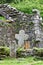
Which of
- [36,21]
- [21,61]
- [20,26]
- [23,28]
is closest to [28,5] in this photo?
[20,26]

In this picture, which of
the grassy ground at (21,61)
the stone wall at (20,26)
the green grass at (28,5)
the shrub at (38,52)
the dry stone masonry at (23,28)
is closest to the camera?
the grassy ground at (21,61)

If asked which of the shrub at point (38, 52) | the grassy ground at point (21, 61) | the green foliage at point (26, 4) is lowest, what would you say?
the green foliage at point (26, 4)

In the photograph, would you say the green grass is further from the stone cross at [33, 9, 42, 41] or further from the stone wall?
the stone cross at [33, 9, 42, 41]

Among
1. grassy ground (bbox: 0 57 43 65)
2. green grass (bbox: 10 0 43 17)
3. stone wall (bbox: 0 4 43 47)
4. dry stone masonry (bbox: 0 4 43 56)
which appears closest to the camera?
grassy ground (bbox: 0 57 43 65)

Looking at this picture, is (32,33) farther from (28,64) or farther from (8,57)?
(28,64)

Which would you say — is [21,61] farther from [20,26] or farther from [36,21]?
[20,26]

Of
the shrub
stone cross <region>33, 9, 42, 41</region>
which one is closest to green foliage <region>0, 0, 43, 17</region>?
stone cross <region>33, 9, 42, 41</region>

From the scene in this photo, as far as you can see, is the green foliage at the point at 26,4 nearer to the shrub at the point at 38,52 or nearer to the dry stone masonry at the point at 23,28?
the dry stone masonry at the point at 23,28

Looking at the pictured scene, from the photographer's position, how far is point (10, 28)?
25.2m

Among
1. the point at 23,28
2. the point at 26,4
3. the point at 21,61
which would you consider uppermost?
the point at 21,61

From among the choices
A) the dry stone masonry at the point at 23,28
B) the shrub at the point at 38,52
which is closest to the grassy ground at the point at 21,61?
the shrub at the point at 38,52

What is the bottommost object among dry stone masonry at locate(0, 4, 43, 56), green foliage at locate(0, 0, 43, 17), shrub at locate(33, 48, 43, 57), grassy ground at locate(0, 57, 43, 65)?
green foliage at locate(0, 0, 43, 17)

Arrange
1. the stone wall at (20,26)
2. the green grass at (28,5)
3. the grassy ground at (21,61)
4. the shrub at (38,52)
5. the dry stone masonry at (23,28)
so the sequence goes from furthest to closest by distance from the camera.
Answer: the green grass at (28,5), the stone wall at (20,26), the dry stone masonry at (23,28), the shrub at (38,52), the grassy ground at (21,61)

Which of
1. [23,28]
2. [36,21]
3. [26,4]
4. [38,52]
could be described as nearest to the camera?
[38,52]
